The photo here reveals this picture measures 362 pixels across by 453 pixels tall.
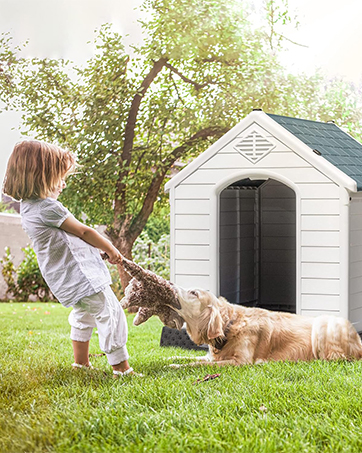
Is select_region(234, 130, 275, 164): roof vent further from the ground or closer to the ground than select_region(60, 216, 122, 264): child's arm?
further from the ground

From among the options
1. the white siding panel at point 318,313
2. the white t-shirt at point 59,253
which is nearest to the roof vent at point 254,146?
the white siding panel at point 318,313

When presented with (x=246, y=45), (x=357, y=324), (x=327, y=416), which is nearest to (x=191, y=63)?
(x=246, y=45)

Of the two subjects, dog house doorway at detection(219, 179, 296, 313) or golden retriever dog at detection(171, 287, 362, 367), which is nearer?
golden retriever dog at detection(171, 287, 362, 367)

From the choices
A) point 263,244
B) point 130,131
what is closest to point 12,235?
point 130,131

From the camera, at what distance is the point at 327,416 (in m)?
2.39

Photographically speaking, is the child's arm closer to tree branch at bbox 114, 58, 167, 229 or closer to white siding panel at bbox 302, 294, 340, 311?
white siding panel at bbox 302, 294, 340, 311

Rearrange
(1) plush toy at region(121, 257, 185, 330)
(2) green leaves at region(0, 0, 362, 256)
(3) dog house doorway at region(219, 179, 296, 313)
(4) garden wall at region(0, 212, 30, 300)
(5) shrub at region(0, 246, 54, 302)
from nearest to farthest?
1. (1) plush toy at region(121, 257, 185, 330)
2. (3) dog house doorway at region(219, 179, 296, 313)
3. (2) green leaves at region(0, 0, 362, 256)
4. (5) shrub at region(0, 246, 54, 302)
5. (4) garden wall at region(0, 212, 30, 300)

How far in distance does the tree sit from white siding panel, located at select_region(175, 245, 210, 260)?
271cm

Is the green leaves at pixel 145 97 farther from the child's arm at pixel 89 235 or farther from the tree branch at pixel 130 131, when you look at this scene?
the child's arm at pixel 89 235

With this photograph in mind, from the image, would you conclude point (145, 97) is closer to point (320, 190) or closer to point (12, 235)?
point (12, 235)

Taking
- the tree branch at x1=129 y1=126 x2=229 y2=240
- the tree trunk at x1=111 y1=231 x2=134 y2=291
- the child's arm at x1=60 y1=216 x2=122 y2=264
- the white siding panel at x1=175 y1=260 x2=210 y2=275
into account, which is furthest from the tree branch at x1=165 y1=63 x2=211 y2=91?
the child's arm at x1=60 y1=216 x2=122 y2=264

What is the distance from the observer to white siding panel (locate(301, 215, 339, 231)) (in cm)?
352

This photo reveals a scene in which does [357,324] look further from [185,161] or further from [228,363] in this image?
[185,161]

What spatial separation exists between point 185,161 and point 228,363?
3.85 m
